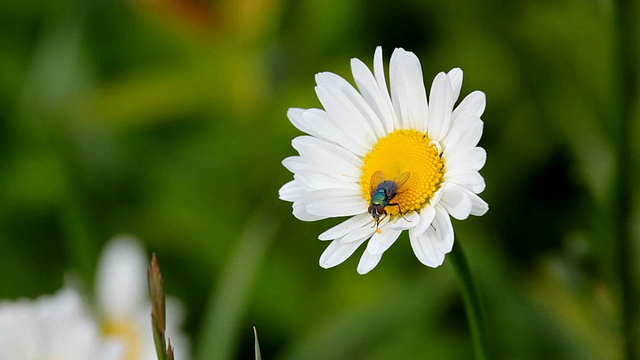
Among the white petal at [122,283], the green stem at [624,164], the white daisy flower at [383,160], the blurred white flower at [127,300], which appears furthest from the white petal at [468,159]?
the white petal at [122,283]

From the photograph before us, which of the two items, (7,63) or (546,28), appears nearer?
(546,28)

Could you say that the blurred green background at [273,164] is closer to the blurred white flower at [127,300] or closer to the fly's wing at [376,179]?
the blurred white flower at [127,300]

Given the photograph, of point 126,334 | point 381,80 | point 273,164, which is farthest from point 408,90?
point 273,164

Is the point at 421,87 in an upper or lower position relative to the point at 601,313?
upper

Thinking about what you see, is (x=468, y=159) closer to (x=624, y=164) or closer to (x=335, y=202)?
(x=335, y=202)

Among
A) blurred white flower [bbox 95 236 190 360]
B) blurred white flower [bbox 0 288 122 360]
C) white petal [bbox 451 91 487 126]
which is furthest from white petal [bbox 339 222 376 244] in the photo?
blurred white flower [bbox 95 236 190 360]

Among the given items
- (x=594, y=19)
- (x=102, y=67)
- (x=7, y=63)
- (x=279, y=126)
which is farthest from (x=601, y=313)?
(x=7, y=63)

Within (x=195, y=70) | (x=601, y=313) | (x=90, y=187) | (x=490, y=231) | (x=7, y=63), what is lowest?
(x=601, y=313)

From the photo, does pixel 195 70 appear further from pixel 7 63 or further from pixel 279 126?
pixel 7 63
